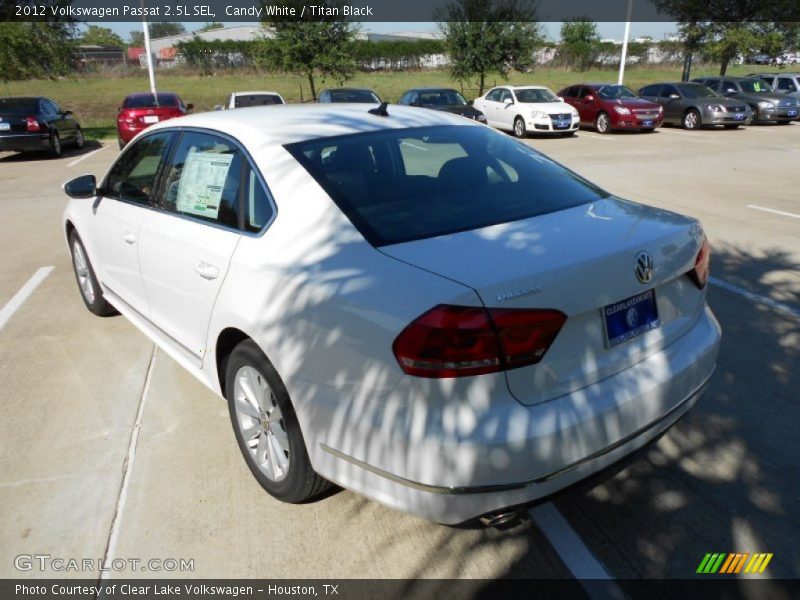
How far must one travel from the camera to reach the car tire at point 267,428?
258 centimetres

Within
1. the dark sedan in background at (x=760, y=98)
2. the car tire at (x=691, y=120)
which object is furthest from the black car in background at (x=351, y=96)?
the dark sedan in background at (x=760, y=98)

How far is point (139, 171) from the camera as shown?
4.00m

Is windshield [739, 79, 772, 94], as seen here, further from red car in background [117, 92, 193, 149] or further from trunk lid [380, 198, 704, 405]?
trunk lid [380, 198, 704, 405]

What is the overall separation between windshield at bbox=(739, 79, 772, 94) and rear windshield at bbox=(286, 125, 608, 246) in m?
23.3

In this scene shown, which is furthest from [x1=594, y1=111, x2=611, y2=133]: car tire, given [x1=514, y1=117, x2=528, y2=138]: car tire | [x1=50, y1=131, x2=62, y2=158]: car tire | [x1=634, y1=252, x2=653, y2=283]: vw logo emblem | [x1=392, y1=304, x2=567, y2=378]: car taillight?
[x1=392, y1=304, x2=567, y2=378]: car taillight

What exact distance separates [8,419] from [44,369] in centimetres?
67

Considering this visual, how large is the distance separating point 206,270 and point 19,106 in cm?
1624

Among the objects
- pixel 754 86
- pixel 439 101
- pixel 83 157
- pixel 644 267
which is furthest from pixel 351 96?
pixel 644 267

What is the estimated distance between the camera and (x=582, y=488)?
2.32 m

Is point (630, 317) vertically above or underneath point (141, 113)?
above

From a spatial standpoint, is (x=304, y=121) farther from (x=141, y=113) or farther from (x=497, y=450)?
(x=141, y=113)

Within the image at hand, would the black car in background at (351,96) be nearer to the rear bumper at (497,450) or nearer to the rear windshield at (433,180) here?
the rear windshield at (433,180)

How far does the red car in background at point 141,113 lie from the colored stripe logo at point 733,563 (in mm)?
15613

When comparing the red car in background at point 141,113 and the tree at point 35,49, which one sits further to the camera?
the tree at point 35,49
